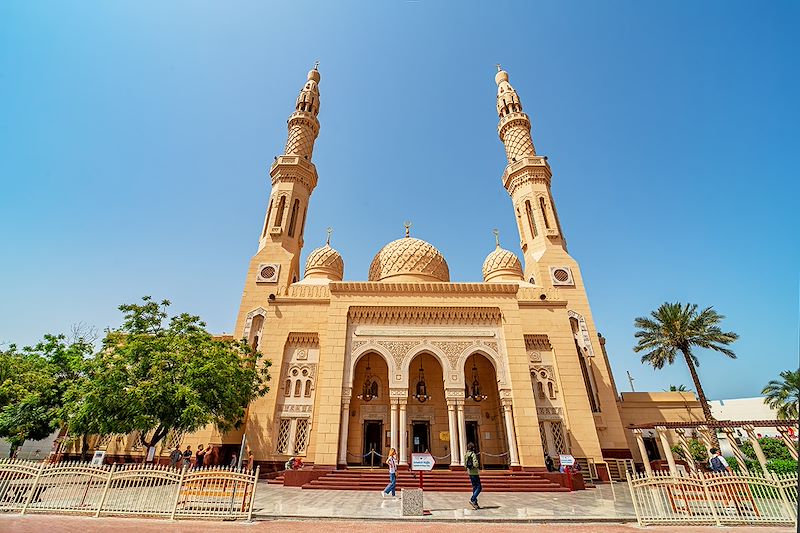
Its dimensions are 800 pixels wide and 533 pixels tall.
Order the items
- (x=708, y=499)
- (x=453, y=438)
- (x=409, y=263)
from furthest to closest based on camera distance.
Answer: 1. (x=409, y=263)
2. (x=453, y=438)
3. (x=708, y=499)

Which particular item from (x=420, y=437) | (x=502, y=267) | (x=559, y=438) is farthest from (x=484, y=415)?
(x=502, y=267)

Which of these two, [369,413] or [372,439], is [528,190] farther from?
[372,439]

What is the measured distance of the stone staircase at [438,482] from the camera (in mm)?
12086

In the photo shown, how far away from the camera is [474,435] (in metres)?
16.7

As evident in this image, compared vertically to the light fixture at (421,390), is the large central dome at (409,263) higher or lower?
higher

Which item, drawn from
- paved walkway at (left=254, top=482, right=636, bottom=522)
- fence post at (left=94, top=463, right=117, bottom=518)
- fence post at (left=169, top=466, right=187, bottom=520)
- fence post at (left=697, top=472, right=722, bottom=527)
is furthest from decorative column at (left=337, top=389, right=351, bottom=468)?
fence post at (left=697, top=472, right=722, bottom=527)

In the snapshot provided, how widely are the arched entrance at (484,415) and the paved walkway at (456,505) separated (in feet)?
14.7

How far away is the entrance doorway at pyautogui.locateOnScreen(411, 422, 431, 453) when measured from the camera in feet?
54.0

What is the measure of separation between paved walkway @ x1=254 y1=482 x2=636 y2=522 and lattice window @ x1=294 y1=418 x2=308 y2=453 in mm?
3251

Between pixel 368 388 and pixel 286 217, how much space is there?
1078 centimetres

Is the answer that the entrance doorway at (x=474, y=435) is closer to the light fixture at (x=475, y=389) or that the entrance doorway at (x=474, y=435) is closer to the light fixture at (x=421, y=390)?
the light fixture at (x=475, y=389)

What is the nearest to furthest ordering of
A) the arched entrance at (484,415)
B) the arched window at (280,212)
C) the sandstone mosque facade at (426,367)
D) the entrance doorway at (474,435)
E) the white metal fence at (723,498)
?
the white metal fence at (723,498)
the sandstone mosque facade at (426,367)
the arched entrance at (484,415)
the entrance doorway at (474,435)
the arched window at (280,212)

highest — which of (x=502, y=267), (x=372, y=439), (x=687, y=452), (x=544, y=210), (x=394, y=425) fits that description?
(x=544, y=210)

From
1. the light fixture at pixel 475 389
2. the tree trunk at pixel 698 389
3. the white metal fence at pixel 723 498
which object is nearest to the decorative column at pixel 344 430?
the light fixture at pixel 475 389
